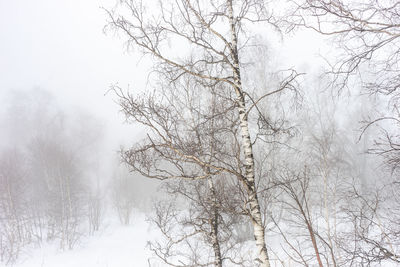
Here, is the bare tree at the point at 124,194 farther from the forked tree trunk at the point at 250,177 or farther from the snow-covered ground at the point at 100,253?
the forked tree trunk at the point at 250,177

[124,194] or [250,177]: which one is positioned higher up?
[124,194]

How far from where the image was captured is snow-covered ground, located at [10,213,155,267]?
13961 millimetres

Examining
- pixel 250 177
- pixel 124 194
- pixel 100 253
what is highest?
pixel 124 194

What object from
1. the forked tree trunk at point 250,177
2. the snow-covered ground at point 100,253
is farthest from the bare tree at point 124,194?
the forked tree trunk at point 250,177

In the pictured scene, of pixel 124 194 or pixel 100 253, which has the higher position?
pixel 124 194

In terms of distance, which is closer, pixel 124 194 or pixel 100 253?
pixel 100 253

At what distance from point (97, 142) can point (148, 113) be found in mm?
28603

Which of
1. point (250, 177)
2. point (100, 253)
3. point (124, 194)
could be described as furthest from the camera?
point (124, 194)

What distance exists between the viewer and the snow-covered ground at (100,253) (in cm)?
1396

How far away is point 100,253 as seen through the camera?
16.0m

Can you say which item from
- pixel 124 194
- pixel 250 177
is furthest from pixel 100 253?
pixel 250 177

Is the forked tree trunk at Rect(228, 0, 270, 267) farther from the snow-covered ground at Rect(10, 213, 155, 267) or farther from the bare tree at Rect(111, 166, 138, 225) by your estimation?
the bare tree at Rect(111, 166, 138, 225)

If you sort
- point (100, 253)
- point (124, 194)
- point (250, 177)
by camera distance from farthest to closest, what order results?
1. point (124, 194)
2. point (100, 253)
3. point (250, 177)

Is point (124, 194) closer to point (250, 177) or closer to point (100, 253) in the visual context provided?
point (100, 253)
